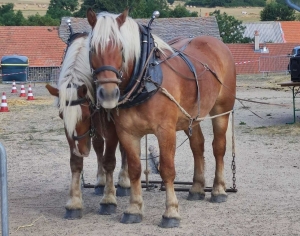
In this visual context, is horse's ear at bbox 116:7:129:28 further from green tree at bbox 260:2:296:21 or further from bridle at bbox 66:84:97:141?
green tree at bbox 260:2:296:21

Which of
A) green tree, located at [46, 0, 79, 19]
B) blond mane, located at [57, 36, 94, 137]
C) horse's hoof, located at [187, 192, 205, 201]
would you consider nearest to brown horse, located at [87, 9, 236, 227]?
blond mane, located at [57, 36, 94, 137]

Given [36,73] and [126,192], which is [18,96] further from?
[126,192]

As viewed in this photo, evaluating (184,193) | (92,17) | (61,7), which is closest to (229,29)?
(61,7)

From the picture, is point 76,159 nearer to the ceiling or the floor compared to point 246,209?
nearer to the ceiling

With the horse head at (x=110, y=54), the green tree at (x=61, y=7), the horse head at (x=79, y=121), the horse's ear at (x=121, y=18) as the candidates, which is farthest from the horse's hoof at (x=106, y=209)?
the green tree at (x=61, y=7)

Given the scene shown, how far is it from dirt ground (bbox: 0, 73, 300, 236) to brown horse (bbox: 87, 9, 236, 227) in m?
0.42

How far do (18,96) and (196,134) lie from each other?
17747 millimetres

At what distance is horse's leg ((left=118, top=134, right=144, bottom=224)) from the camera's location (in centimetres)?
642

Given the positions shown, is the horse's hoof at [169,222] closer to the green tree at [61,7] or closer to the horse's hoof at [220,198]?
the horse's hoof at [220,198]

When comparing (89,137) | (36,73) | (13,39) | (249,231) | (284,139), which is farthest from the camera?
(13,39)

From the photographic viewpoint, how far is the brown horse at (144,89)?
5910 mm

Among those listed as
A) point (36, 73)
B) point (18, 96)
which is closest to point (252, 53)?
point (36, 73)

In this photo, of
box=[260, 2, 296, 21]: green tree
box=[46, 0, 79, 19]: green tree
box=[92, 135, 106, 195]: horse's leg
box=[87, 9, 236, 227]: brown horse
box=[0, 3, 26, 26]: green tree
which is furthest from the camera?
box=[260, 2, 296, 21]: green tree

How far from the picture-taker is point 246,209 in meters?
7.04
